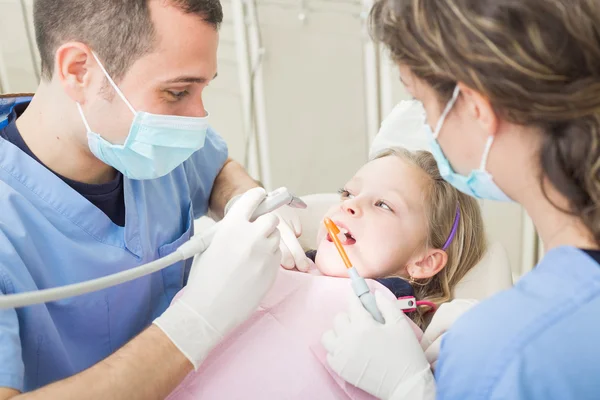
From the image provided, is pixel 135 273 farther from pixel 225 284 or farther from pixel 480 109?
pixel 480 109

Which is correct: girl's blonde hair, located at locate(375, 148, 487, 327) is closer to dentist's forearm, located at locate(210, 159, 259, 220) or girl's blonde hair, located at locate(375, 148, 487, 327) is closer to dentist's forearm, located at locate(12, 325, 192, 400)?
dentist's forearm, located at locate(210, 159, 259, 220)

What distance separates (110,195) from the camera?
144cm

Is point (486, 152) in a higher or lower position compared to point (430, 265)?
higher

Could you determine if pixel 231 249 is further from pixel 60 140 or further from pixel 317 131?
pixel 317 131

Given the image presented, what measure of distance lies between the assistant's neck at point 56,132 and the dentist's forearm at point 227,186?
0.48 meters

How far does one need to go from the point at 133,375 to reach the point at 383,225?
0.73m

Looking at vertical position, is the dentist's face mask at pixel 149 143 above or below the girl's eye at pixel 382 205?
above

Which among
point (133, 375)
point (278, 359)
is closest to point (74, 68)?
point (133, 375)

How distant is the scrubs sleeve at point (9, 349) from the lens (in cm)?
106

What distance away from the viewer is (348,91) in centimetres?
276

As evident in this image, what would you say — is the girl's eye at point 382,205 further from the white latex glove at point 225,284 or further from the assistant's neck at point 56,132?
the assistant's neck at point 56,132

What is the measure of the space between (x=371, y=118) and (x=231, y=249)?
5.39ft

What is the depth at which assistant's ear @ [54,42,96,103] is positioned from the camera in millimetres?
1267

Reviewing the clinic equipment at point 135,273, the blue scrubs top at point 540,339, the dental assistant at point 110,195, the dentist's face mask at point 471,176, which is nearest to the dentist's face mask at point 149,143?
the dental assistant at point 110,195
